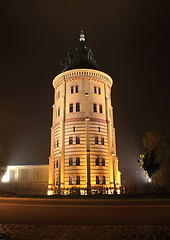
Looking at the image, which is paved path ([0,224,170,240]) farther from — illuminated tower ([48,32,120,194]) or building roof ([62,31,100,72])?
building roof ([62,31,100,72])

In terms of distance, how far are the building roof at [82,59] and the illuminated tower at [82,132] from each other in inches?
8.1

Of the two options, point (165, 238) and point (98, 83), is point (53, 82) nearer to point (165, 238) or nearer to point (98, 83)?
point (98, 83)

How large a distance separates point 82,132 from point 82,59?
15.9 m

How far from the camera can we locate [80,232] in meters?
7.38

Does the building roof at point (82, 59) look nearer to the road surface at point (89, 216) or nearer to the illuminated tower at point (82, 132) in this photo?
the illuminated tower at point (82, 132)

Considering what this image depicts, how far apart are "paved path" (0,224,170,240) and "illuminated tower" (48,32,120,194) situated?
28612 millimetres

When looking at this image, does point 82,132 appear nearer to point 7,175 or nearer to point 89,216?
point 7,175

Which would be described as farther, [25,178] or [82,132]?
[25,178]

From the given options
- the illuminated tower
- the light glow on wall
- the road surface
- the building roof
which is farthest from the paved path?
the light glow on wall

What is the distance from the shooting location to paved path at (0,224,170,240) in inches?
263

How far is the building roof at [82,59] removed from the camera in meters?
44.8

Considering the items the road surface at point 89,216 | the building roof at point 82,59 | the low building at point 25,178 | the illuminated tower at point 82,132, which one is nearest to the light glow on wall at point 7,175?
the low building at point 25,178

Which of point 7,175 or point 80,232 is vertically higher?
point 7,175

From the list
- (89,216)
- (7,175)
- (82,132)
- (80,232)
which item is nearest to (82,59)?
(82,132)
